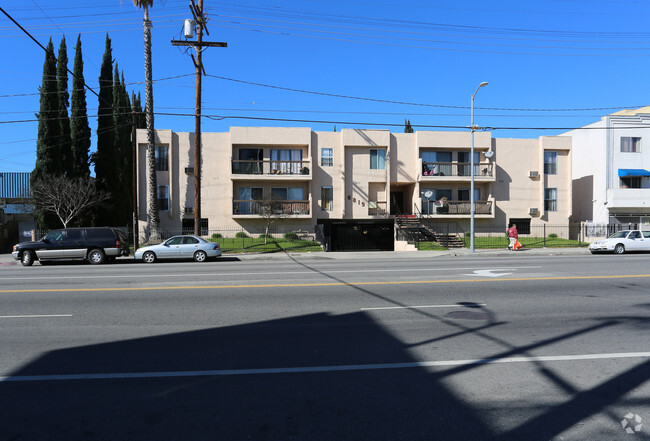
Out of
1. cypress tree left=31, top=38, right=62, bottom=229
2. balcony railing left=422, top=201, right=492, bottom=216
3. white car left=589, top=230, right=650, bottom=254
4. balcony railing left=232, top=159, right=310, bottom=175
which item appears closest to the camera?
white car left=589, top=230, right=650, bottom=254

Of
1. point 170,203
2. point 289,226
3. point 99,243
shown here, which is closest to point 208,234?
point 170,203

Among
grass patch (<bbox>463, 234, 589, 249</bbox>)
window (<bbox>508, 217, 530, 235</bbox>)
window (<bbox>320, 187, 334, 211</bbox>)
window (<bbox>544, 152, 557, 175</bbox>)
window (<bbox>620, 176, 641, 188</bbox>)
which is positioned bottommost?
grass patch (<bbox>463, 234, 589, 249</bbox>)

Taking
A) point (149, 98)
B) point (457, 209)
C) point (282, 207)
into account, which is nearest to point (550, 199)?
point (457, 209)

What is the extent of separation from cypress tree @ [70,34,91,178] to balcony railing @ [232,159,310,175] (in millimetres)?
12061

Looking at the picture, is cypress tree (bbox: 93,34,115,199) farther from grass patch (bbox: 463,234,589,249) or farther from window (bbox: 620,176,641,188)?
window (bbox: 620,176,641,188)

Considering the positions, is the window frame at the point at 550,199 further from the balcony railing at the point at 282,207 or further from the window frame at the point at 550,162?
the balcony railing at the point at 282,207

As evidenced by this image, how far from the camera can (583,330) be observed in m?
6.69

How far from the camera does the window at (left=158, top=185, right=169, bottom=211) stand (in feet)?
101

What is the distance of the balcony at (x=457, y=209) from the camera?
106ft

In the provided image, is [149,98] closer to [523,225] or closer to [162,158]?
[162,158]

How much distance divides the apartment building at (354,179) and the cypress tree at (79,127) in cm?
541

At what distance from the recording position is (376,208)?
32.3 m

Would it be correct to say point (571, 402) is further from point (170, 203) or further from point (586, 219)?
point (586, 219)

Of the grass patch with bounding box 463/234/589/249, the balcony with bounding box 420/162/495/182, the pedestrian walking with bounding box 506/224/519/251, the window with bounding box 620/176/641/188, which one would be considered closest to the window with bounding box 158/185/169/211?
the balcony with bounding box 420/162/495/182
